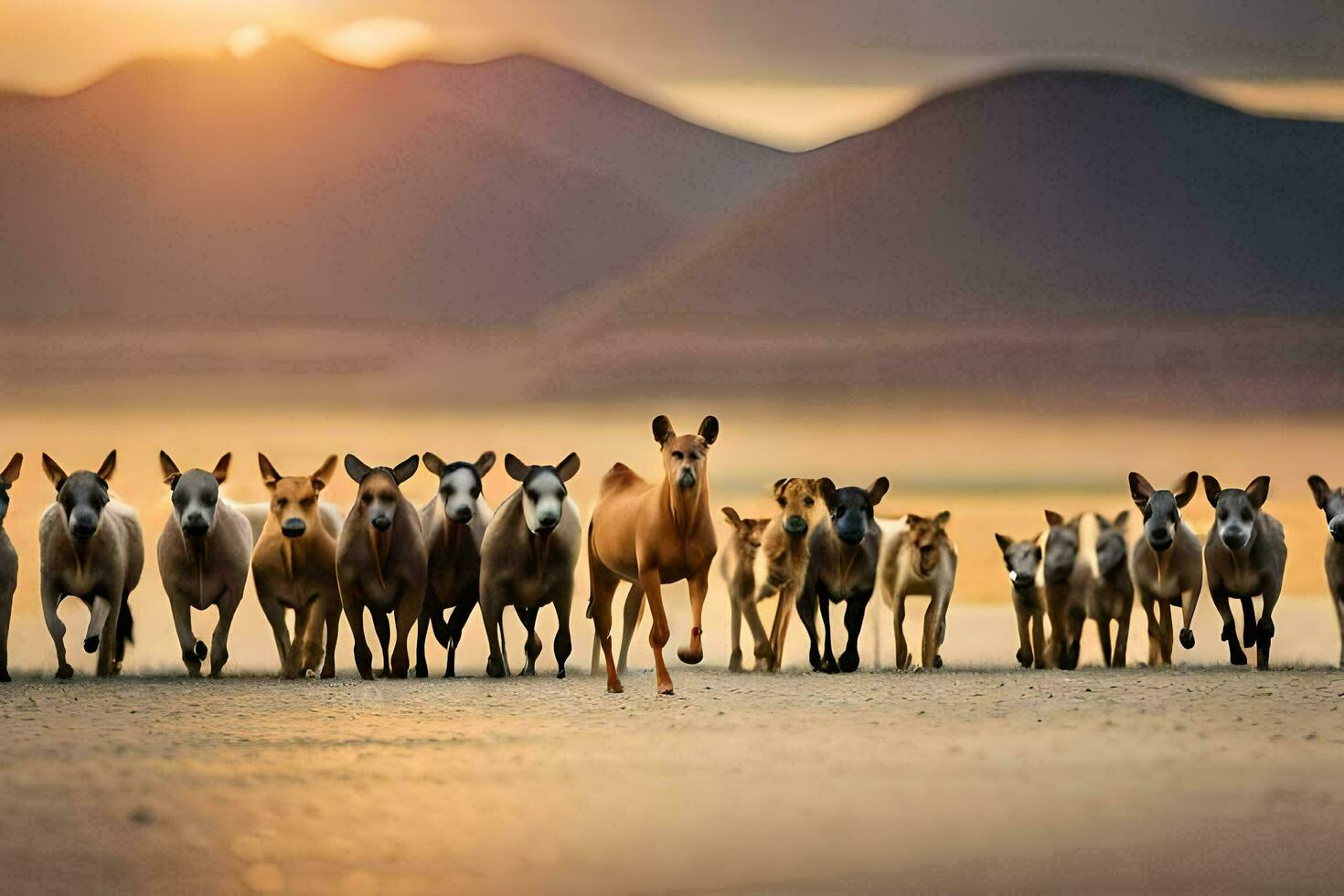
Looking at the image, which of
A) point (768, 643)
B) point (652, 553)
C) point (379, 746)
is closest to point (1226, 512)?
point (768, 643)

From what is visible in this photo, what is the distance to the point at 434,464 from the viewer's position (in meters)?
21.4

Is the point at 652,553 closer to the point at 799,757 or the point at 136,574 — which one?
the point at 799,757

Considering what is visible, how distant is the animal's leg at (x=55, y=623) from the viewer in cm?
2097

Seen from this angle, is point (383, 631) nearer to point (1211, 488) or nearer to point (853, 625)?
point (853, 625)

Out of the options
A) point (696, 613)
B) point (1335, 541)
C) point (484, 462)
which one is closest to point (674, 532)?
point (696, 613)

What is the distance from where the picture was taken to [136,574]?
22656 millimetres

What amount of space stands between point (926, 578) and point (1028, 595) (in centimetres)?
120

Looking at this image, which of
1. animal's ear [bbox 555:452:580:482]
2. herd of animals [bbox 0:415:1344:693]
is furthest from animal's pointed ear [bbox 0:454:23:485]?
animal's ear [bbox 555:452:580:482]

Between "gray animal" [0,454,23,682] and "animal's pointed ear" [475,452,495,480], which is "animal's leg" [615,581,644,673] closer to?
"animal's pointed ear" [475,452,495,480]

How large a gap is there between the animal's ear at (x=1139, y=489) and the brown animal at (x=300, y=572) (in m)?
8.25

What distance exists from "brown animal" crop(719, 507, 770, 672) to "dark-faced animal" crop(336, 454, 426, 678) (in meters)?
3.38

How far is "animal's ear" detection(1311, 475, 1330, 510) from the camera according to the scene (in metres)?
22.7

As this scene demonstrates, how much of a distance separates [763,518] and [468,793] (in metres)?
10.9

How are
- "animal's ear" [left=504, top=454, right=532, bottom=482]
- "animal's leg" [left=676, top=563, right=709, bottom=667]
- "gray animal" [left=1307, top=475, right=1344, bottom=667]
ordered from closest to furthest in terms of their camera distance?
"animal's leg" [left=676, top=563, right=709, bottom=667]
"animal's ear" [left=504, top=454, right=532, bottom=482]
"gray animal" [left=1307, top=475, right=1344, bottom=667]
